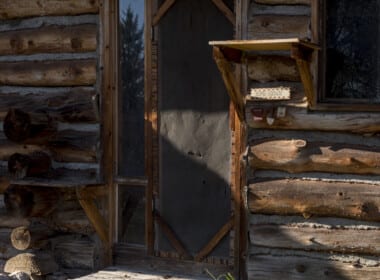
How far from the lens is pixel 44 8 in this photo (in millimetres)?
7344

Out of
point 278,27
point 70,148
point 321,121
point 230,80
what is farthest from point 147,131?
point 321,121

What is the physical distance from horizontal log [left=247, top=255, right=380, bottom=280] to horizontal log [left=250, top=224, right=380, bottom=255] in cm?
11

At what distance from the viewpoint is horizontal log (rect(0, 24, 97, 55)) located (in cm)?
715

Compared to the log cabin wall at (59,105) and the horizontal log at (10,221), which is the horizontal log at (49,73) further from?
the horizontal log at (10,221)

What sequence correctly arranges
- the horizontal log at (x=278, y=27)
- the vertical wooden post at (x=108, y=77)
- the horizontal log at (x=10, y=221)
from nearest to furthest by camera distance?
the horizontal log at (x=278, y=27), the vertical wooden post at (x=108, y=77), the horizontal log at (x=10, y=221)

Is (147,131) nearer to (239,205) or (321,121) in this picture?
(239,205)

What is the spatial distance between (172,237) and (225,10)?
2.26 m

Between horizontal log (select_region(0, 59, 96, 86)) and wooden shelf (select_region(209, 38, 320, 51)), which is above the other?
wooden shelf (select_region(209, 38, 320, 51))

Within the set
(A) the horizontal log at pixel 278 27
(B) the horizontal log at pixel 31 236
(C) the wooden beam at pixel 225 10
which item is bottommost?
(B) the horizontal log at pixel 31 236

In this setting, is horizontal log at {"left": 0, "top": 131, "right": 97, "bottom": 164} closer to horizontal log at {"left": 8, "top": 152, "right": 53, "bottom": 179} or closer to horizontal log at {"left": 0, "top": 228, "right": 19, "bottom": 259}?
horizontal log at {"left": 8, "top": 152, "right": 53, "bottom": 179}

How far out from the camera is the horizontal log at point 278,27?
607 centimetres

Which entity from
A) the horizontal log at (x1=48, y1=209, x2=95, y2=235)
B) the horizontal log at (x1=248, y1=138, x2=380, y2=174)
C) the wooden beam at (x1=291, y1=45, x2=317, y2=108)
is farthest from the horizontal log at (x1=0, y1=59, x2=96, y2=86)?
the wooden beam at (x1=291, y1=45, x2=317, y2=108)

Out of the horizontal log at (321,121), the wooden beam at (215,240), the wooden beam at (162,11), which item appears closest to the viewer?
the horizontal log at (321,121)

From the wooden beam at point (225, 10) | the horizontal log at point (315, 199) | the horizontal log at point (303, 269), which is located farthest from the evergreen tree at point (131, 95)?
the horizontal log at point (303, 269)
